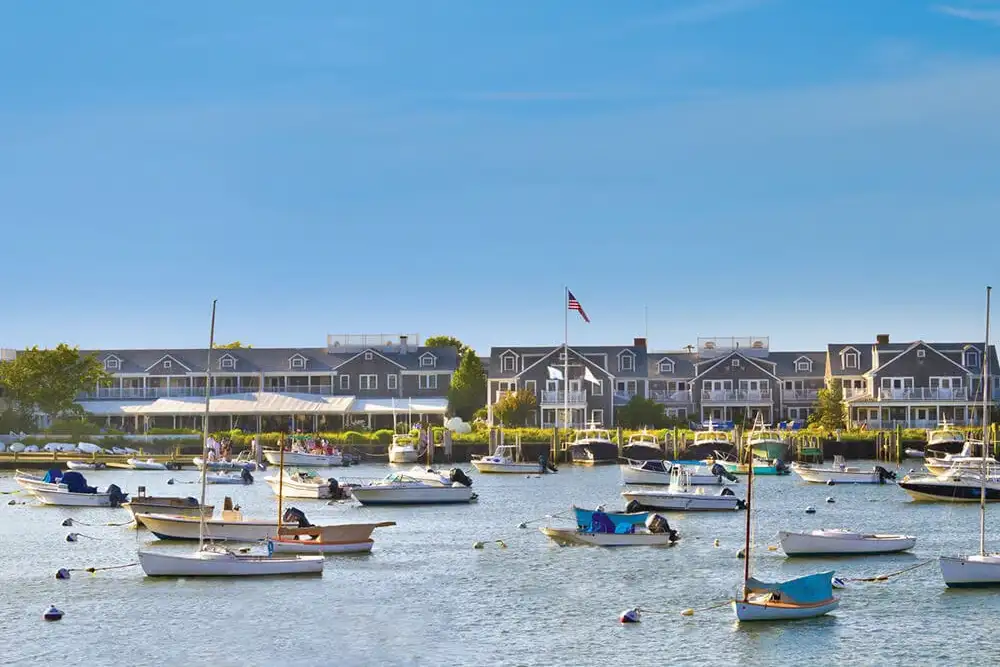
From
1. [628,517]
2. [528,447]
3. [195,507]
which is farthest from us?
[528,447]

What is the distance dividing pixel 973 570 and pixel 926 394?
89.2 m

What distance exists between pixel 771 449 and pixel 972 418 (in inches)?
981

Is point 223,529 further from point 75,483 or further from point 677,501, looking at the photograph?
point 75,483

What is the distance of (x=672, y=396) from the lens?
463 feet

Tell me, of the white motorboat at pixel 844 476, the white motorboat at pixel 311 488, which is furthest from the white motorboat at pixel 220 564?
the white motorboat at pixel 844 476

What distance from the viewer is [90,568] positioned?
162 ft

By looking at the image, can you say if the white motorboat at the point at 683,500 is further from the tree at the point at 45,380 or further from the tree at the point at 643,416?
the tree at the point at 45,380

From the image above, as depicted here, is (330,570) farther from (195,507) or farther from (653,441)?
(653,441)

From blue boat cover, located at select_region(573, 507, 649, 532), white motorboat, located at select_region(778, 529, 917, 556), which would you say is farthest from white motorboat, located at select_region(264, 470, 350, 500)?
white motorboat, located at select_region(778, 529, 917, 556)

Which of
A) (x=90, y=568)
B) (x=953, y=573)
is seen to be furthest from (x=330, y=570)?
(x=953, y=573)

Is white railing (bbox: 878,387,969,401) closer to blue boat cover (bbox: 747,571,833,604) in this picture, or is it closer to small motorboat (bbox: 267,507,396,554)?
small motorboat (bbox: 267,507,396,554)

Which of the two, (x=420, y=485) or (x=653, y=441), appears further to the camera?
(x=653, y=441)

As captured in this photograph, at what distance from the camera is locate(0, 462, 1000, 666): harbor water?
1441 inches

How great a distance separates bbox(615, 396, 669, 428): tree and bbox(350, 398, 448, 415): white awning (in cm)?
1674
